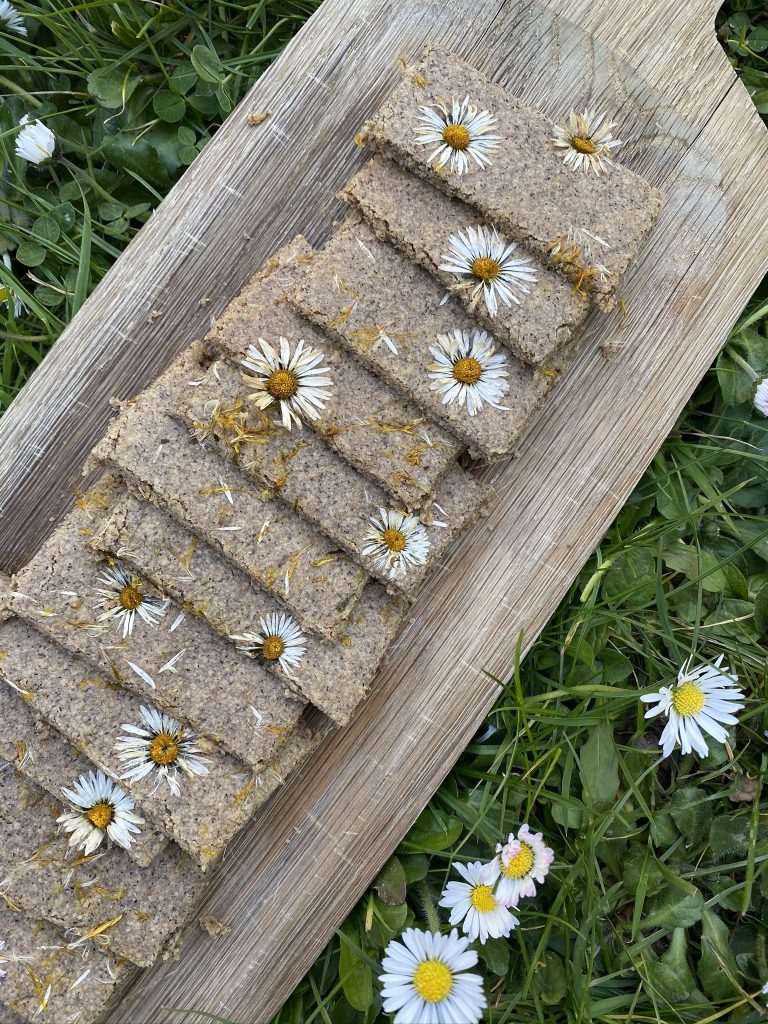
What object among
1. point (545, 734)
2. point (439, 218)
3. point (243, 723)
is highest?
point (439, 218)

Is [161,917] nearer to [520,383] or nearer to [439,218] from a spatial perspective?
[520,383]

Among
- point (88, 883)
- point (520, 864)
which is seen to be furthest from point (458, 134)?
point (88, 883)

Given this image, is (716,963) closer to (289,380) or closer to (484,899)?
(484,899)

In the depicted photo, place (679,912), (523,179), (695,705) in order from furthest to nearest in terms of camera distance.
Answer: (679,912), (695,705), (523,179)

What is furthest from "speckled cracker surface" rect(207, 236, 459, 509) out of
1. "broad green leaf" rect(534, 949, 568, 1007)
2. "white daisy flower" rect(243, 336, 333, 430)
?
"broad green leaf" rect(534, 949, 568, 1007)

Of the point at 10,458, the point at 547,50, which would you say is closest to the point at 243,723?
the point at 10,458

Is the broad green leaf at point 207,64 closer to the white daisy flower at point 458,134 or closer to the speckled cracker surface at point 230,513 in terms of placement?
the white daisy flower at point 458,134
